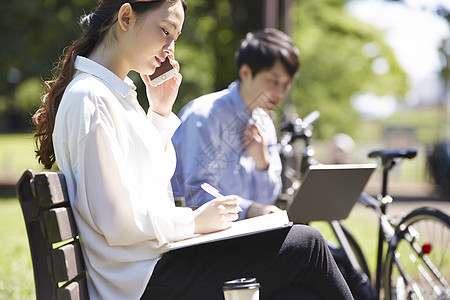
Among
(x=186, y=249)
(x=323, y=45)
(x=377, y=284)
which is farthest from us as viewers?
(x=323, y=45)

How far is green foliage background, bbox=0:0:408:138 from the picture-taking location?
10235mm

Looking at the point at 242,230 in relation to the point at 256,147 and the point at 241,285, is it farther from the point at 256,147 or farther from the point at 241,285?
the point at 256,147

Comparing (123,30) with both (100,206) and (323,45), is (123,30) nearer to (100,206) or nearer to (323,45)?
(100,206)

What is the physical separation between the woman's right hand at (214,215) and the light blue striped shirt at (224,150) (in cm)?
91

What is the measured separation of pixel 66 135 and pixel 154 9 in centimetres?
49

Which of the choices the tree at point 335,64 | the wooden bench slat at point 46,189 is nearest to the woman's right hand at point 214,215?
the wooden bench slat at point 46,189

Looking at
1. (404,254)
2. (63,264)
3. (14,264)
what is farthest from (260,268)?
(14,264)

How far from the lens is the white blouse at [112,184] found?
6.58ft

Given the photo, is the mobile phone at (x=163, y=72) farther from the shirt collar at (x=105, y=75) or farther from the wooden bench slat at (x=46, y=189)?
the wooden bench slat at (x=46, y=189)

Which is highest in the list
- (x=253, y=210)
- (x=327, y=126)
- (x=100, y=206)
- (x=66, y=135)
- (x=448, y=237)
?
(x=66, y=135)

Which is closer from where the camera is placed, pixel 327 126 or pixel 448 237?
pixel 448 237

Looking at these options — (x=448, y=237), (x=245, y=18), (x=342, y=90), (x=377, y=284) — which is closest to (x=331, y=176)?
(x=448, y=237)

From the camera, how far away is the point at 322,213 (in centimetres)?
363

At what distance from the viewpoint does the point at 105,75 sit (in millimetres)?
2211
